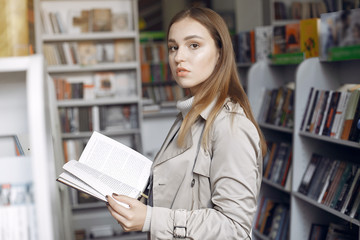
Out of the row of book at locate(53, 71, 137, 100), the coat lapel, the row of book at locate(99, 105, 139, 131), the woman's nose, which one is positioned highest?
the woman's nose

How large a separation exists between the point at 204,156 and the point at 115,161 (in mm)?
320

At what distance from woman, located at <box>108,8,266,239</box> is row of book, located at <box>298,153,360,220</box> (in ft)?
3.11

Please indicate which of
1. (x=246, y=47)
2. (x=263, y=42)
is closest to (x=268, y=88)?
(x=263, y=42)

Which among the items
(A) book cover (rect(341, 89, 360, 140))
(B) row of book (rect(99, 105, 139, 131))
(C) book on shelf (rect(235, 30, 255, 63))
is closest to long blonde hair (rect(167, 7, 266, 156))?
(A) book cover (rect(341, 89, 360, 140))

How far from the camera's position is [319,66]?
8.81 ft

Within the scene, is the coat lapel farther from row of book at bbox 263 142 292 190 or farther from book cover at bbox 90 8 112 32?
book cover at bbox 90 8 112 32

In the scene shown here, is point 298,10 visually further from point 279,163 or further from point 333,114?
point 333,114

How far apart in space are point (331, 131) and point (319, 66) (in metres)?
0.48

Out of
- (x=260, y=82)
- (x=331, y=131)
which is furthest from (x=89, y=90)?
(x=331, y=131)

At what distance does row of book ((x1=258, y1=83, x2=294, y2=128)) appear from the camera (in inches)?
116

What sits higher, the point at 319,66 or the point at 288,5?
the point at 288,5

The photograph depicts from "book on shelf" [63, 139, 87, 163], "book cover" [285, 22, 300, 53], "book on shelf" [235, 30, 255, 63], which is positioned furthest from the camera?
"book on shelf" [63, 139, 87, 163]

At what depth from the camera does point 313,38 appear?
275cm

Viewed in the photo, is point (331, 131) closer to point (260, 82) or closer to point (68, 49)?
point (260, 82)
